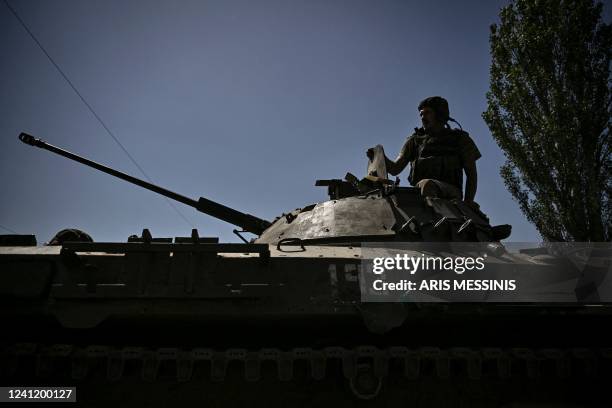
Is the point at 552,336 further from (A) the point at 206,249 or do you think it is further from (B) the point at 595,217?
(B) the point at 595,217

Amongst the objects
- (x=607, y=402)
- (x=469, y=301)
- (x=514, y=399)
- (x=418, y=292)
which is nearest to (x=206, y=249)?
(x=418, y=292)

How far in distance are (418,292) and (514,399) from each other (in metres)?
1.51

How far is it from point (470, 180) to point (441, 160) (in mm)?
600

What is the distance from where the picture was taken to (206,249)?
3850 millimetres

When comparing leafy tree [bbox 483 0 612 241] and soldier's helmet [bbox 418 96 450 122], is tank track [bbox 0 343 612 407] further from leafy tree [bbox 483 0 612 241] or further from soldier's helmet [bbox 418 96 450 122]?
leafy tree [bbox 483 0 612 241]

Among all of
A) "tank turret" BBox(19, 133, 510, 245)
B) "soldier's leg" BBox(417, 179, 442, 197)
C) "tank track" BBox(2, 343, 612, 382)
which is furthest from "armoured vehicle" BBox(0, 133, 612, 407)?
"soldier's leg" BBox(417, 179, 442, 197)

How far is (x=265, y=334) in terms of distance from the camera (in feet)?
13.5

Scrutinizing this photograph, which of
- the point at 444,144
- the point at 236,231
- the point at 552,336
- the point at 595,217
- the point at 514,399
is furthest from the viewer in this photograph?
the point at 595,217

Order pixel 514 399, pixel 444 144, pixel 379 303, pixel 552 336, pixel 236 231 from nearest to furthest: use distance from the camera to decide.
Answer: pixel 379 303, pixel 514 399, pixel 552 336, pixel 444 144, pixel 236 231

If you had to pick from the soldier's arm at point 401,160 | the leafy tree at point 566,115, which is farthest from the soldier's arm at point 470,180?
the leafy tree at point 566,115

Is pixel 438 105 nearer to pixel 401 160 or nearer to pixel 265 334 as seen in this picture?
pixel 401 160

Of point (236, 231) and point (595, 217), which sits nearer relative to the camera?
point (236, 231)

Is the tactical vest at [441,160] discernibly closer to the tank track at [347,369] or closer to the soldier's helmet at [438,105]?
the soldier's helmet at [438,105]

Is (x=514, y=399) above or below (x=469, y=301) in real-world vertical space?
below
